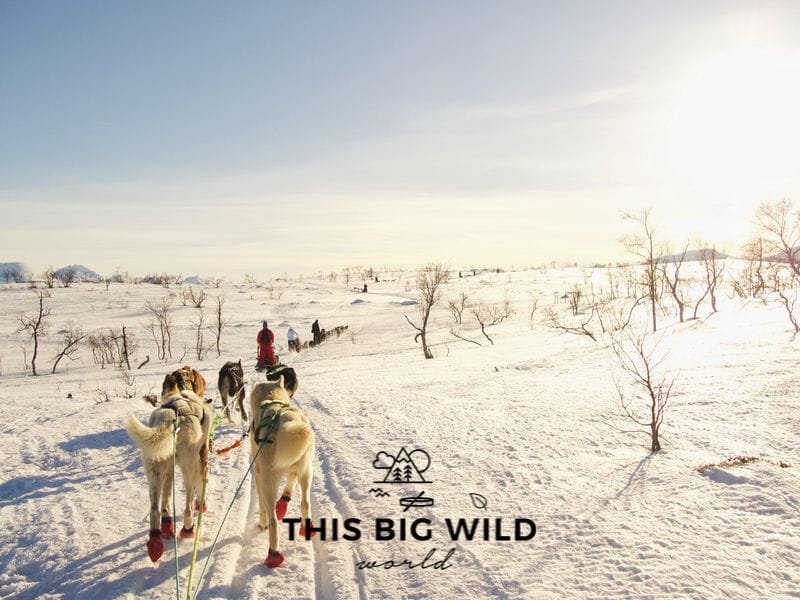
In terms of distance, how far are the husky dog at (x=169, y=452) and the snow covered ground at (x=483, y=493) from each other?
27 centimetres

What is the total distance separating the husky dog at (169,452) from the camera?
368cm

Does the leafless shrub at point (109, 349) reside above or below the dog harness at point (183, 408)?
below

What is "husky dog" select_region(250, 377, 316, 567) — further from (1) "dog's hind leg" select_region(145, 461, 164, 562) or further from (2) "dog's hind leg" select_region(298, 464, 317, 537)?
(1) "dog's hind leg" select_region(145, 461, 164, 562)

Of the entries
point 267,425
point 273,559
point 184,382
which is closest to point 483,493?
point 273,559

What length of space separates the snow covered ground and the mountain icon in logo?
8 cm

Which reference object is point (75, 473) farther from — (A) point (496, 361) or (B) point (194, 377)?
(A) point (496, 361)

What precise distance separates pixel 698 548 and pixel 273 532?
3.27 meters

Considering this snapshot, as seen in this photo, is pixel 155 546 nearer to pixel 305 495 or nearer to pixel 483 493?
pixel 305 495

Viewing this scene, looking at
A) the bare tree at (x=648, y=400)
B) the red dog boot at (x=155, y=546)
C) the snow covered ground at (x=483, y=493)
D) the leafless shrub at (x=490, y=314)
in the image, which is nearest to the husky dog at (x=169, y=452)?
the red dog boot at (x=155, y=546)

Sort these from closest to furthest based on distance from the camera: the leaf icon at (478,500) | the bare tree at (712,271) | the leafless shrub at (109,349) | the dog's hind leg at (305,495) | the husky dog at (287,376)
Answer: the dog's hind leg at (305,495) → the leaf icon at (478,500) → the husky dog at (287,376) → the bare tree at (712,271) → the leafless shrub at (109,349)

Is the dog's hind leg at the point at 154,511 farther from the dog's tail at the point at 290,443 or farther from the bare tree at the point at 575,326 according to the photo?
the bare tree at the point at 575,326

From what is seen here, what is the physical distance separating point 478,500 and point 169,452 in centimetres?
296

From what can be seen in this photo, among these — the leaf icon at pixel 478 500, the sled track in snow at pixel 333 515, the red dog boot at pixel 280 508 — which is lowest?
the sled track in snow at pixel 333 515

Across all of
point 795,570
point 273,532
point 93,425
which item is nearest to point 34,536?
point 273,532
